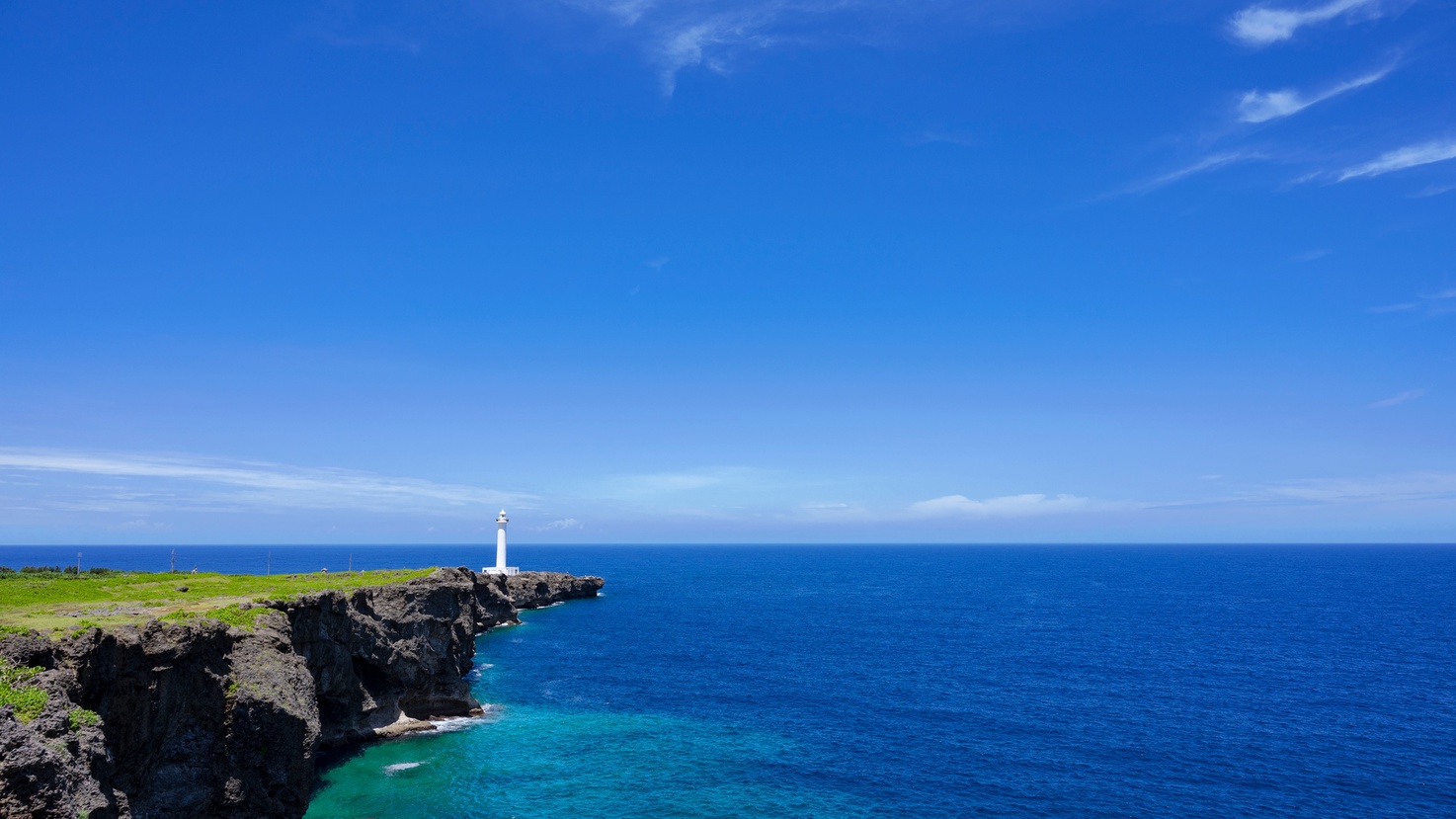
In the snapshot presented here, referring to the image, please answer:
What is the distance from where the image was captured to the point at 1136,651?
3686 inches

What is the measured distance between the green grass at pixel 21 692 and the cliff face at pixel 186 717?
289 millimetres

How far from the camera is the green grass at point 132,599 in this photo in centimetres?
3269

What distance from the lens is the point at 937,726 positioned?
6112 centimetres

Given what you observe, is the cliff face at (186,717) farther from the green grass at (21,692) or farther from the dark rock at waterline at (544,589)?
the dark rock at waterline at (544,589)

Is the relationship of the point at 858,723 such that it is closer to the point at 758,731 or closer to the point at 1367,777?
the point at 758,731

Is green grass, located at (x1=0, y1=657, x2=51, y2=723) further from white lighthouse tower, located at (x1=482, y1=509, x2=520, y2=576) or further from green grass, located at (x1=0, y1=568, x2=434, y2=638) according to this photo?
white lighthouse tower, located at (x1=482, y1=509, x2=520, y2=576)

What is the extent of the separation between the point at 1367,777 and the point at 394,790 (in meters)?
61.8

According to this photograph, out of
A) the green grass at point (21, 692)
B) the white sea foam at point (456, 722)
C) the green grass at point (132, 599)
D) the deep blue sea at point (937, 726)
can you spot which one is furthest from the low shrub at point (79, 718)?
the white sea foam at point (456, 722)

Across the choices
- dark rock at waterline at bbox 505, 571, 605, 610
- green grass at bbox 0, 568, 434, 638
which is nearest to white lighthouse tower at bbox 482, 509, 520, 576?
dark rock at waterline at bbox 505, 571, 605, 610

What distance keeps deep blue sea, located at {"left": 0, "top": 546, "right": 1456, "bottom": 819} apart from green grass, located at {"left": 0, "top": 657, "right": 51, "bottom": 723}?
22516 mm

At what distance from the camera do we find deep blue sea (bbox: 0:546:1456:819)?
45594 millimetres

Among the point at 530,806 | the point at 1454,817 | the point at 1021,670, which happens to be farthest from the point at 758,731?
the point at 1454,817

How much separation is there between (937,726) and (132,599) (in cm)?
5555

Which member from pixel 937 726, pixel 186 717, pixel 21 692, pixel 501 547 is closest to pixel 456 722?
pixel 186 717
